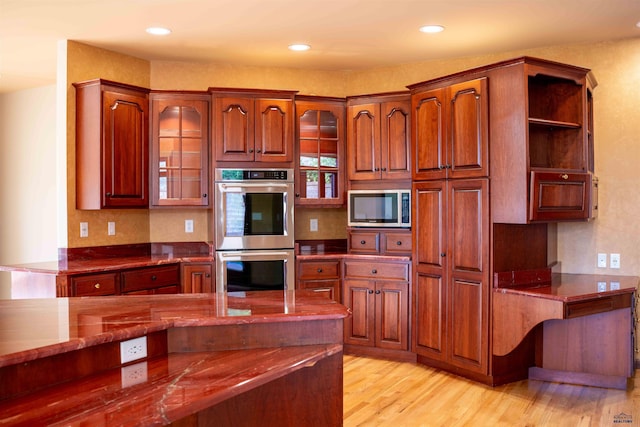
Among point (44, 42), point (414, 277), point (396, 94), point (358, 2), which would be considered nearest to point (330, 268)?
point (414, 277)

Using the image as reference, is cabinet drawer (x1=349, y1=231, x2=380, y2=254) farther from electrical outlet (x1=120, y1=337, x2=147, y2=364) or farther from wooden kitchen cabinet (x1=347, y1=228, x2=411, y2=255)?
electrical outlet (x1=120, y1=337, x2=147, y2=364)

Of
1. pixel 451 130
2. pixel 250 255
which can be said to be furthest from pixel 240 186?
pixel 451 130

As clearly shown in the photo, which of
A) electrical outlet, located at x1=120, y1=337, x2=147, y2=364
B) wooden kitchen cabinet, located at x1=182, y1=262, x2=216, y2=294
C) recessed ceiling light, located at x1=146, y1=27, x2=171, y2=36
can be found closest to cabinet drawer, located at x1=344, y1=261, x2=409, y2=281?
wooden kitchen cabinet, located at x1=182, y1=262, x2=216, y2=294

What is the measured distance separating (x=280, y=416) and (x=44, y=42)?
381 cm

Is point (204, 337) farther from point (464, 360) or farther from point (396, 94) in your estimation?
point (396, 94)

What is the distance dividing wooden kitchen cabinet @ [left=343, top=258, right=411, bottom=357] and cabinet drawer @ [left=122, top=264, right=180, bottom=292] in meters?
1.43

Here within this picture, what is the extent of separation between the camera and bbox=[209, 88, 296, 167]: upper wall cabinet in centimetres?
478

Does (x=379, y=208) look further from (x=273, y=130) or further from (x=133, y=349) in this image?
(x=133, y=349)

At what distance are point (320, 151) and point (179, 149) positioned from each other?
120cm

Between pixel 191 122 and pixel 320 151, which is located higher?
pixel 191 122

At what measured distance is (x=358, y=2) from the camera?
3715mm

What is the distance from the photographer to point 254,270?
4.82m

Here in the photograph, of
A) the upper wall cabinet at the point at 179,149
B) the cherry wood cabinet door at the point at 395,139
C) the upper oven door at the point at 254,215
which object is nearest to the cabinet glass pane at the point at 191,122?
the upper wall cabinet at the point at 179,149

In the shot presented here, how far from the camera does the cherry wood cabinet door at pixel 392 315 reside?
15.3ft
